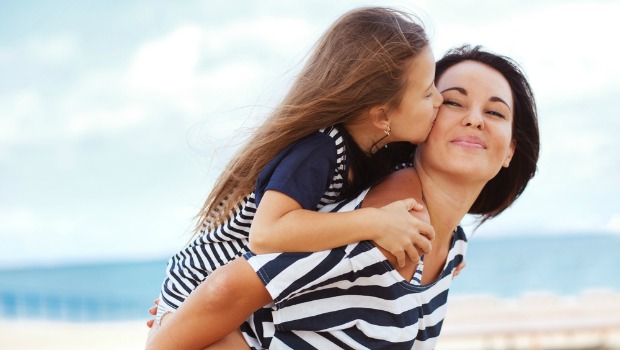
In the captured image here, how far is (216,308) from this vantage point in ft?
8.61

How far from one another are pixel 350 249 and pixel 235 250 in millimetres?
517

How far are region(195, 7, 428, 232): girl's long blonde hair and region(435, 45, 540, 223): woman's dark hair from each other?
1.01 ft

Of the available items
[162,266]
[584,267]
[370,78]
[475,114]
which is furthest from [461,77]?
[162,266]

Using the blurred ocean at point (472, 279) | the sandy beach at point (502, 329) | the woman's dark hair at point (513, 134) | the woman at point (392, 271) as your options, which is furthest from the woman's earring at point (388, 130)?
the blurred ocean at point (472, 279)

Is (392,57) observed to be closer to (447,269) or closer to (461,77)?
(461,77)

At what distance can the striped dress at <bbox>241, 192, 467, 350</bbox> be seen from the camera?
8.46 ft

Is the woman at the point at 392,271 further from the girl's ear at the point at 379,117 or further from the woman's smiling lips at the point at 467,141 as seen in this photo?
the girl's ear at the point at 379,117

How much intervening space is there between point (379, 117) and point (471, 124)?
12.6 inches

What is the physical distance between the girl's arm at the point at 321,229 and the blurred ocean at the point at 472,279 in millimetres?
17208

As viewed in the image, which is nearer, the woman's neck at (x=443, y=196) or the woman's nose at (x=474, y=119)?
the woman's nose at (x=474, y=119)

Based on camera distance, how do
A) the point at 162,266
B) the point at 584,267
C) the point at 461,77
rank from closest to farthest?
1. the point at 461,77
2. the point at 584,267
3. the point at 162,266

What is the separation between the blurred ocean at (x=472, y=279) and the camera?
22.2 meters

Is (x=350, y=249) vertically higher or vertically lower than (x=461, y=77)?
lower

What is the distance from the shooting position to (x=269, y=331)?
2.78 meters
